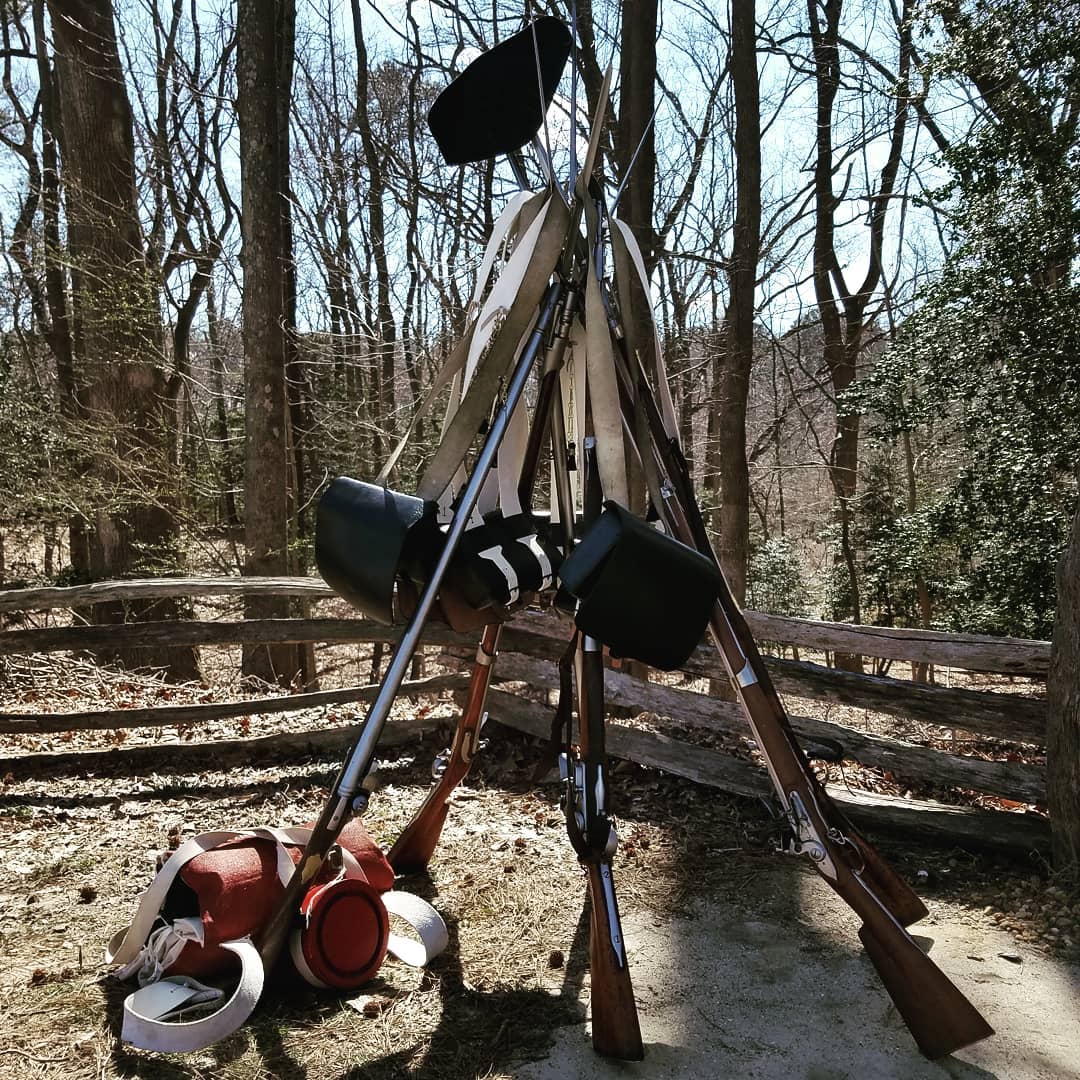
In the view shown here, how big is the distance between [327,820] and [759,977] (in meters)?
1.53

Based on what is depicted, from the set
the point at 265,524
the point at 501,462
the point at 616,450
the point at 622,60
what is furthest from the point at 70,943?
the point at 622,60

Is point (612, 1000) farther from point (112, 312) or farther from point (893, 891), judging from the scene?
point (112, 312)

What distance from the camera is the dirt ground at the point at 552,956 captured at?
2.48 meters

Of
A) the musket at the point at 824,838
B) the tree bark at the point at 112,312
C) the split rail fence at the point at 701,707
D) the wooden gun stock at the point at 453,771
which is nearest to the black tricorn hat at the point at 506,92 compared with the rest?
the musket at the point at 824,838

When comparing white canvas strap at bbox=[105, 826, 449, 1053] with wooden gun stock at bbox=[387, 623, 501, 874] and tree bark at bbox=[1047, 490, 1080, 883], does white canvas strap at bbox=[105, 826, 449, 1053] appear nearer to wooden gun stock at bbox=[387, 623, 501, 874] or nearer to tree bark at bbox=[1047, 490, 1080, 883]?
wooden gun stock at bbox=[387, 623, 501, 874]

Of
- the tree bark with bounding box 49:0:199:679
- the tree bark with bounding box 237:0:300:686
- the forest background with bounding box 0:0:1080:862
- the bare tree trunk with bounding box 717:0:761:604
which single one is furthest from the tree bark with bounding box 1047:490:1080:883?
the tree bark with bounding box 49:0:199:679

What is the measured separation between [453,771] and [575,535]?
111 centimetres

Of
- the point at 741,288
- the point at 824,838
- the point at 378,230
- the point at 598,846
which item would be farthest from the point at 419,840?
the point at 378,230

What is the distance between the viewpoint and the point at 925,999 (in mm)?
2459

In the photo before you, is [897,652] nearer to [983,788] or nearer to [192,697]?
[983,788]

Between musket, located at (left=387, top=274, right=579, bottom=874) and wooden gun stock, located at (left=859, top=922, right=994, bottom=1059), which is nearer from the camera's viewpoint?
wooden gun stock, located at (left=859, top=922, right=994, bottom=1059)

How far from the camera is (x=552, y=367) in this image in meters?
3.01

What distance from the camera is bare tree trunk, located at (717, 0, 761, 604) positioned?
8211 mm

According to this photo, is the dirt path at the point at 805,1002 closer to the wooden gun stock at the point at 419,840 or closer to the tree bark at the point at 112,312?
the wooden gun stock at the point at 419,840
